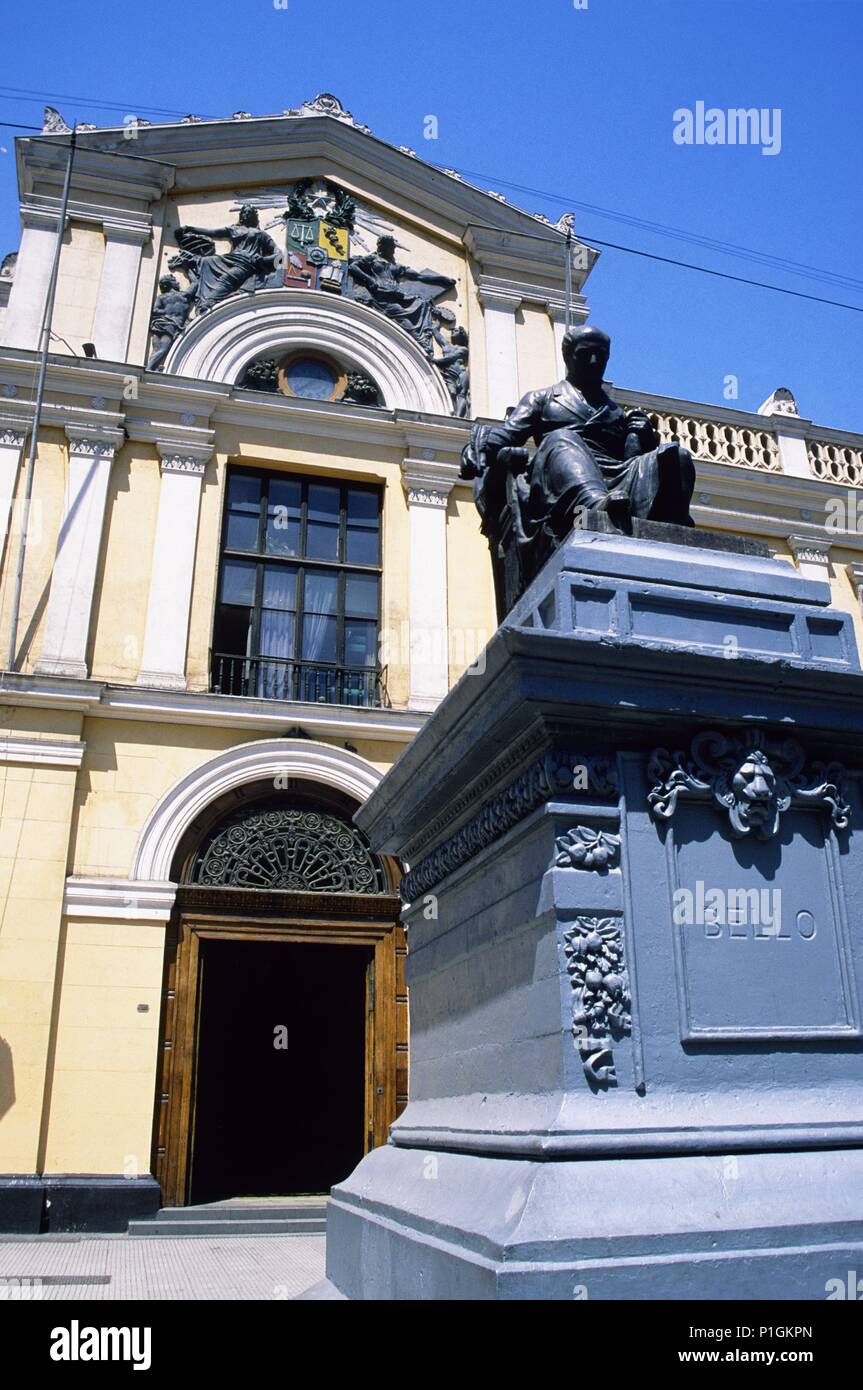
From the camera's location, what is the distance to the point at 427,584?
539 inches

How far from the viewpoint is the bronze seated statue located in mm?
4512

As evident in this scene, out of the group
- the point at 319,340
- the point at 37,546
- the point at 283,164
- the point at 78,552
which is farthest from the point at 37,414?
the point at 283,164

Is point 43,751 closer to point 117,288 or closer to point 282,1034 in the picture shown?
point 282,1034

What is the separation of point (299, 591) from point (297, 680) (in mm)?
1225

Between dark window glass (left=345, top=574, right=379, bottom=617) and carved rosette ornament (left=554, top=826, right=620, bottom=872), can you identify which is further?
dark window glass (left=345, top=574, right=379, bottom=617)

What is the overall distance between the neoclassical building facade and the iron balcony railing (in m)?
0.04

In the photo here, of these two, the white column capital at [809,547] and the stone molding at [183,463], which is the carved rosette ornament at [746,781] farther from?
the white column capital at [809,547]

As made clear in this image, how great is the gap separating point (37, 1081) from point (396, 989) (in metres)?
3.67

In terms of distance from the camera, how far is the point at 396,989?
11.8 m

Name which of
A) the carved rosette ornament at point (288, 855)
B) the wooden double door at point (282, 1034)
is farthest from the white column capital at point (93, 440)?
the wooden double door at point (282, 1034)

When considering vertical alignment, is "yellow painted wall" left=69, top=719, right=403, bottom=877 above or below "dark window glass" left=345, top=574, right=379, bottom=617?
below

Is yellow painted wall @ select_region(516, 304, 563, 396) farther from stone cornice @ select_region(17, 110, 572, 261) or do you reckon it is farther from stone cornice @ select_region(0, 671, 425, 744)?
stone cornice @ select_region(0, 671, 425, 744)

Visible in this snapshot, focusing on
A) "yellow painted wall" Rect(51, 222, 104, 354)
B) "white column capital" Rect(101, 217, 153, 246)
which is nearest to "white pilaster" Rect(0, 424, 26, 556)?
"yellow painted wall" Rect(51, 222, 104, 354)
